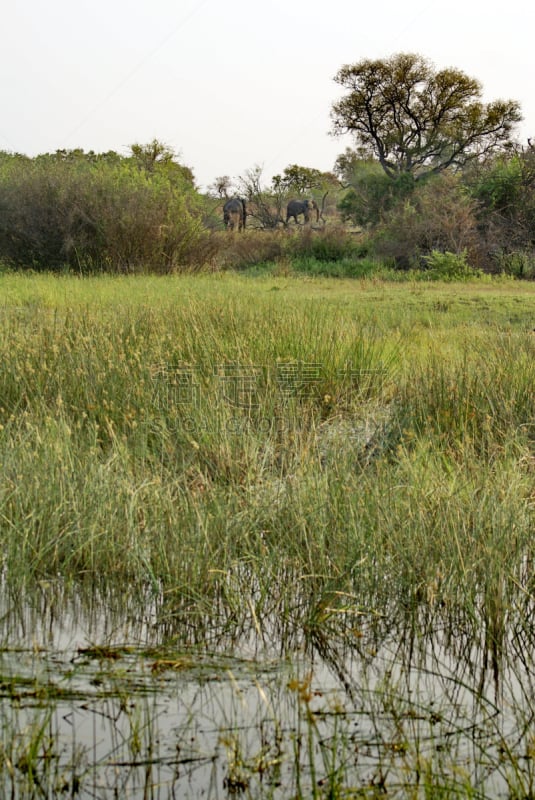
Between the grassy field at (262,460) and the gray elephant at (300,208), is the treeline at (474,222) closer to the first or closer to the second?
the gray elephant at (300,208)

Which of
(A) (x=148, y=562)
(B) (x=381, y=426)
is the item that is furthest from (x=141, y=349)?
(A) (x=148, y=562)

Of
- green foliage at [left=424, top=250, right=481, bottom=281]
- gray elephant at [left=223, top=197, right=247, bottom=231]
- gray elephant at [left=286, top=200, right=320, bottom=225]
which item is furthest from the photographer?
gray elephant at [left=286, top=200, right=320, bottom=225]

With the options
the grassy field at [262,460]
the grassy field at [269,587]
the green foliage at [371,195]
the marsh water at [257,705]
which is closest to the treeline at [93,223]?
the grassy field at [262,460]

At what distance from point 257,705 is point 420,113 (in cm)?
2860

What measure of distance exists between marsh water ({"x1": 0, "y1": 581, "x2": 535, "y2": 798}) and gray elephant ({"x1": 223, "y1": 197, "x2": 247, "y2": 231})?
88.4ft

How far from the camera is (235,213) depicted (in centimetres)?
2988

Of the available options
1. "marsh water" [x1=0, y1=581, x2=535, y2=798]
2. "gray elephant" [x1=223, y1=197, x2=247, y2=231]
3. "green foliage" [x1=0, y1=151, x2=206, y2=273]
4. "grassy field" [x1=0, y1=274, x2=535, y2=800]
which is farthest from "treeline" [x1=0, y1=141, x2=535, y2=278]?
"marsh water" [x1=0, y1=581, x2=535, y2=798]

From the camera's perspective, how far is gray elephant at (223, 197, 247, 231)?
29719 millimetres

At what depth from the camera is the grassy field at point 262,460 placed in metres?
3.33

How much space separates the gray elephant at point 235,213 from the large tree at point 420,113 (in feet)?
15.2

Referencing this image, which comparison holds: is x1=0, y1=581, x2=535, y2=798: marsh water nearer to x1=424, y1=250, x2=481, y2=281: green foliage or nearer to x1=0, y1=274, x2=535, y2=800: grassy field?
x1=0, y1=274, x2=535, y2=800: grassy field

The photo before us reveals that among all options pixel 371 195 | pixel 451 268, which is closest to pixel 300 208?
pixel 371 195

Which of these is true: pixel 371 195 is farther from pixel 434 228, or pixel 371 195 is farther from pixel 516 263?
pixel 516 263

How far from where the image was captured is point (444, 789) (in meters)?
2.04
